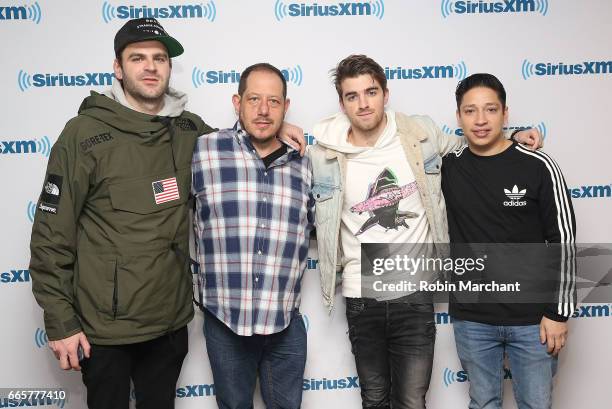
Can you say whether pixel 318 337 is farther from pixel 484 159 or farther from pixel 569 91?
pixel 569 91

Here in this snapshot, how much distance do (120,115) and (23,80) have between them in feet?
2.50

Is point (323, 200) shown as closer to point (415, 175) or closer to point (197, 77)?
point (415, 175)

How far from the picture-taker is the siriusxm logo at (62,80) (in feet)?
6.40

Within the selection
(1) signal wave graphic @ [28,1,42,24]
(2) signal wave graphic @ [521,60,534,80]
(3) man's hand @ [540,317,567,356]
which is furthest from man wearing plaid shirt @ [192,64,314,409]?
(2) signal wave graphic @ [521,60,534,80]

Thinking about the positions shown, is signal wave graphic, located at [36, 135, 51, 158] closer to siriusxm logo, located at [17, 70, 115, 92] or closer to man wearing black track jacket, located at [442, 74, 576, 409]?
siriusxm logo, located at [17, 70, 115, 92]

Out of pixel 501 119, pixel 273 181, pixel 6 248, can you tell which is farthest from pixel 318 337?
pixel 6 248

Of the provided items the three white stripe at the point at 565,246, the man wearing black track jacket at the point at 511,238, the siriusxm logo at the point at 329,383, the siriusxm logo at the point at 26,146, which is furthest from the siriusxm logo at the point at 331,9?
the siriusxm logo at the point at 329,383

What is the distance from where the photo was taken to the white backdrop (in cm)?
196

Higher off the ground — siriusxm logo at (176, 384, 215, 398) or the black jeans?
the black jeans

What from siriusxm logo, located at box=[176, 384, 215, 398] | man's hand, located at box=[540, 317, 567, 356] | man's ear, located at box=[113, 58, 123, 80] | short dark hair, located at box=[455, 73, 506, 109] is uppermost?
man's ear, located at box=[113, 58, 123, 80]

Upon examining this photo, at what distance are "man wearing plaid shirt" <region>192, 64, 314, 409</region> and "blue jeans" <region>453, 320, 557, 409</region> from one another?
611 mm

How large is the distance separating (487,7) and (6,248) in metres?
2.28

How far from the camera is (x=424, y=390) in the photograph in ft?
5.65

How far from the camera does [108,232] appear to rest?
1.48 metres
